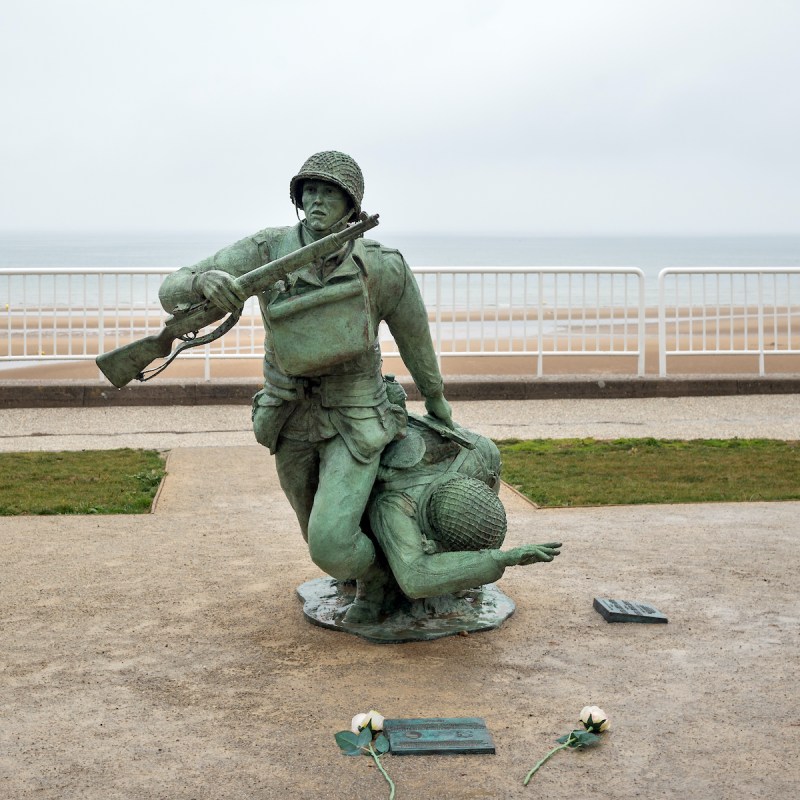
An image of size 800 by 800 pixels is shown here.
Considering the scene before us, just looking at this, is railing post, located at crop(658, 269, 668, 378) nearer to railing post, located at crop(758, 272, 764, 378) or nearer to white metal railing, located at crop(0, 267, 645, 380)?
white metal railing, located at crop(0, 267, 645, 380)

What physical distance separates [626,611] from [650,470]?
3.55m

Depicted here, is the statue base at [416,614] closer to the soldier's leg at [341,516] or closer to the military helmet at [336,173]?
the soldier's leg at [341,516]

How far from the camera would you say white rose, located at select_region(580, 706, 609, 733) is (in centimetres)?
432

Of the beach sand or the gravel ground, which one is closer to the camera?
the gravel ground

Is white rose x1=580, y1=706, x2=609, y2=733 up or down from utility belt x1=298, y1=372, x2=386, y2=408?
down

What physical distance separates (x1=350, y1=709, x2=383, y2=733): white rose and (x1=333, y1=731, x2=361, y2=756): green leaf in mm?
29

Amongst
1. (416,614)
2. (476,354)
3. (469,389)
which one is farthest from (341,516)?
(476,354)

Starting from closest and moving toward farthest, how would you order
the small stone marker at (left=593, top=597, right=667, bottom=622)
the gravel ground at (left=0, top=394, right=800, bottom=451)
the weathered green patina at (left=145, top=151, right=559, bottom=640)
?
1. the weathered green patina at (left=145, top=151, right=559, bottom=640)
2. the small stone marker at (left=593, top=597, right=667, bottom=622)
3. the gravel ground at (left=0, top=394, right=800, bottom=451)

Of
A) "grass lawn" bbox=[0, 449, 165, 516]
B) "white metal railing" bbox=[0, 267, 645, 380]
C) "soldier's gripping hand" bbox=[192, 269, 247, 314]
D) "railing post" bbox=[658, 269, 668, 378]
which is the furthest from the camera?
"railing post" bbox=[658, 269, 668, 378]

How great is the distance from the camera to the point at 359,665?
5098mm

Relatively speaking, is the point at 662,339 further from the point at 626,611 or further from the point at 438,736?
the point at 438,736

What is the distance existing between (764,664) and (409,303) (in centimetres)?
201

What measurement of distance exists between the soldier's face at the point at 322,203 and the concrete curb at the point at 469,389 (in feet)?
24.4

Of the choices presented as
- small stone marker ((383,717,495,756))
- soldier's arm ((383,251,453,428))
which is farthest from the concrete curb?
small stone marker ((383,717,495,756))
